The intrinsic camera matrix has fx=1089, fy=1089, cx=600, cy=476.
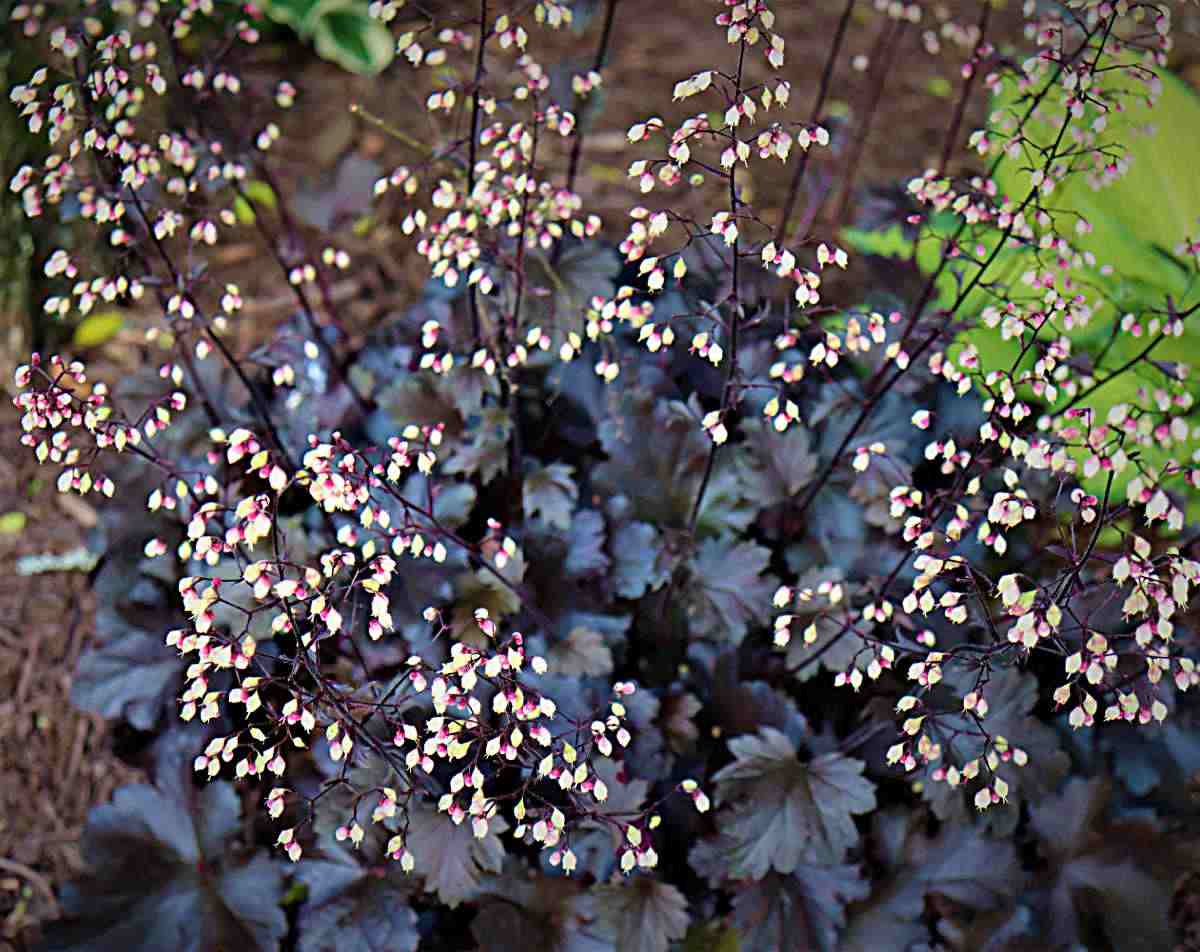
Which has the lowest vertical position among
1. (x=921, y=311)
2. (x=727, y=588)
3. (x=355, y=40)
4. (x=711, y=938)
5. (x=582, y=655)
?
(x=711, y=938)

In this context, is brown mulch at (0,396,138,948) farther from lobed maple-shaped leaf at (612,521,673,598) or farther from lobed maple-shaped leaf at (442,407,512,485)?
lobed maple-shaped leaf at (612,521,673,598)

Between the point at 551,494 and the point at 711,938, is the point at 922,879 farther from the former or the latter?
the point at 551,494

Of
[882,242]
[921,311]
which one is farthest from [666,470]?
[882,242]

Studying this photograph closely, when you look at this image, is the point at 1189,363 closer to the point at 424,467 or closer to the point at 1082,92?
the point at 1082,92

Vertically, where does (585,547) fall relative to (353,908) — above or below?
above

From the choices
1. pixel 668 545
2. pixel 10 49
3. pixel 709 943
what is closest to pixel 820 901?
pixel 709 943

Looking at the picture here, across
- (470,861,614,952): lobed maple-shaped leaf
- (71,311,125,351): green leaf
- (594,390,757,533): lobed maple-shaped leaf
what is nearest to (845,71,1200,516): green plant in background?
(594,390,757,533): lobed maple-shaped leaf

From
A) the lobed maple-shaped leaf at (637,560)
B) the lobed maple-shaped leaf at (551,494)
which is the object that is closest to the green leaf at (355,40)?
the lobed maple-shaped leaf at (551,494)
